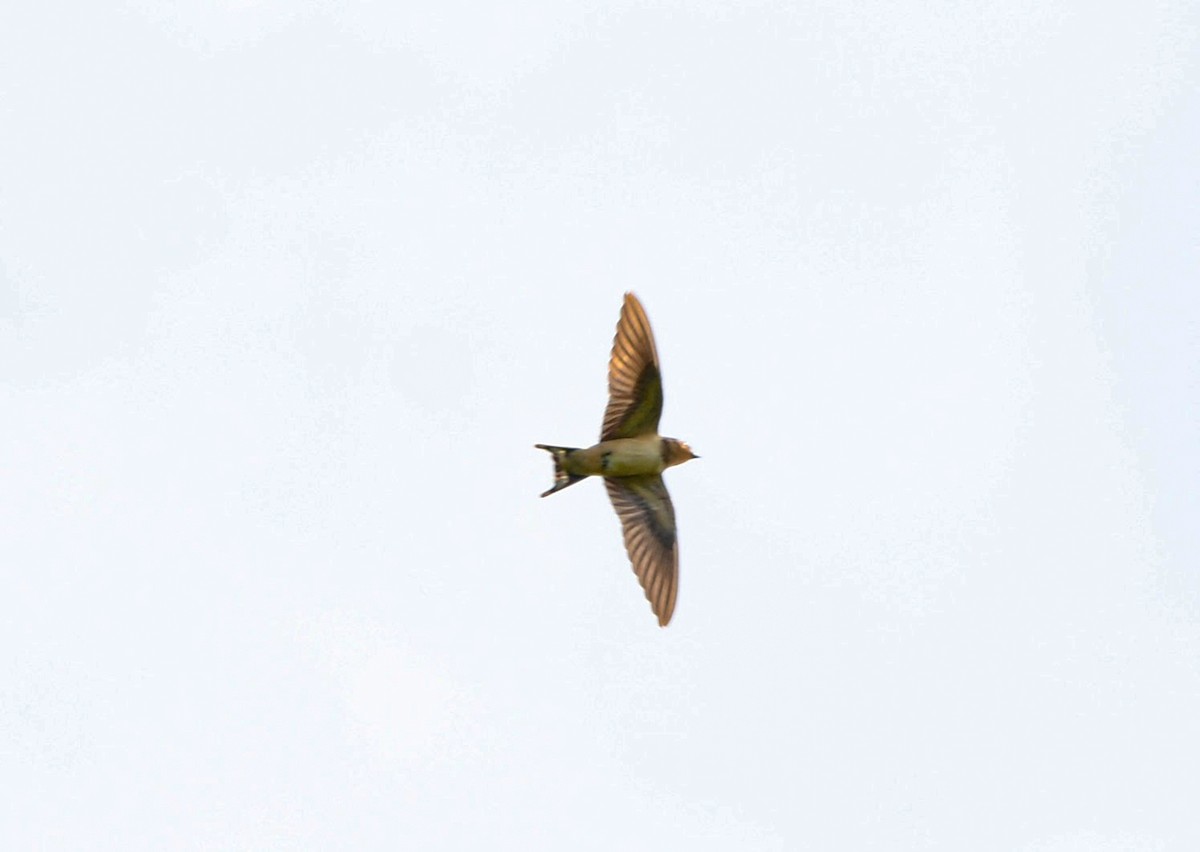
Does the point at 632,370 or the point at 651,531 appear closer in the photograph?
the point at 632,370

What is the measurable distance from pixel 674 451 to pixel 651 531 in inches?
26.3

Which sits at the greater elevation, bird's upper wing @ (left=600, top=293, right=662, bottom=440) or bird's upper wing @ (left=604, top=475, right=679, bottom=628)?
bird's upper wing @ (left=600, top=293, right=662, bottom=440)

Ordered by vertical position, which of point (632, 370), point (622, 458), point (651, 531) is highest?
point (632, 370)

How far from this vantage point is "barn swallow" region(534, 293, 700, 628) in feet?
64.2

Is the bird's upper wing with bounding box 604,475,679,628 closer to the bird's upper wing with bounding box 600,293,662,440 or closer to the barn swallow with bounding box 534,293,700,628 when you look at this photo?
the barn swallow with bounding box 534,293,700,628

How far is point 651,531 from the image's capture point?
20.0 meters

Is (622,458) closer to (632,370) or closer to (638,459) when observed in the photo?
(638,459)

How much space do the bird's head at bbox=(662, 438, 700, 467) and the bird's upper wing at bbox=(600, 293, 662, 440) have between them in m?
0.32

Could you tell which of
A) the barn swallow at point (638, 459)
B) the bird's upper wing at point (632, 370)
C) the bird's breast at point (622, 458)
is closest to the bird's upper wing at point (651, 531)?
the barn swallow at point (638, 459)

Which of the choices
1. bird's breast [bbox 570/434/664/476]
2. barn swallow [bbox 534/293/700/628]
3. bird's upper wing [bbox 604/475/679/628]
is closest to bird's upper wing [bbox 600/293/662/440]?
barn swallow [bbox 534/293/700/628]

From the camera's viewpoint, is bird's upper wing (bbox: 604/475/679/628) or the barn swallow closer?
the barn swallow

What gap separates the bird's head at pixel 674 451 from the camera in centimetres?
1988

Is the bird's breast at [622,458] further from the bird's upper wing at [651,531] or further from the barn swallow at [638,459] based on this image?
the bird's upper wing at [651,531]

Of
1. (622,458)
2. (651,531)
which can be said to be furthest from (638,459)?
(651,531)
